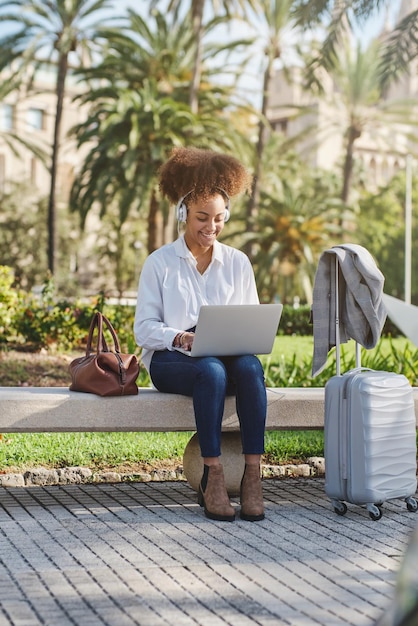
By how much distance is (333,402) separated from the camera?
16.9 ft

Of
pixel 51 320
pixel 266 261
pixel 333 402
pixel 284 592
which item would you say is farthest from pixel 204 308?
pixel 266 261

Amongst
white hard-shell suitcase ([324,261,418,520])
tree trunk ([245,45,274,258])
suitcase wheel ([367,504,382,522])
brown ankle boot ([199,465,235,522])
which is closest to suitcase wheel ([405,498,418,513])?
white hard-shell suitcase ([324,261,418,520])

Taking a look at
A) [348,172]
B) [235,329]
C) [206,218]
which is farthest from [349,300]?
[348,172]

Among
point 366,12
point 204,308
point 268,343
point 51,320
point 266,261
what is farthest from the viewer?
point 266,261

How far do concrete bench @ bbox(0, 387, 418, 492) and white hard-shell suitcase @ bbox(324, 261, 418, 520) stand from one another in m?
0.36

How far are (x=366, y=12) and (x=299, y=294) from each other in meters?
15.1

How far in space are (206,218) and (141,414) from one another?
1094 mm

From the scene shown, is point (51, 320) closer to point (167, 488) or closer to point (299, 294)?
point (167, 488)

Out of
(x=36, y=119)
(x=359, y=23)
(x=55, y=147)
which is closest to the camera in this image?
(x=359, y=23)

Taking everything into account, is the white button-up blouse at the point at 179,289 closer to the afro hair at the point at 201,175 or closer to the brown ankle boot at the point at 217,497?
the afro hair at the point at 201,175

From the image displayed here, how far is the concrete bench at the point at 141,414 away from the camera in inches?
200

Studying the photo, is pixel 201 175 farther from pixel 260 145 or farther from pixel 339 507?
pixel 260 145

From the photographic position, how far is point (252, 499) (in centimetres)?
495

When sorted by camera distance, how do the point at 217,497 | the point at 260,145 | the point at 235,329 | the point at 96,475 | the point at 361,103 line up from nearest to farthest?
1. the point at 217,497
2. the point at 235,329
3. the point at 96,475
4. the point at 260,145
5. the point at 361,103
